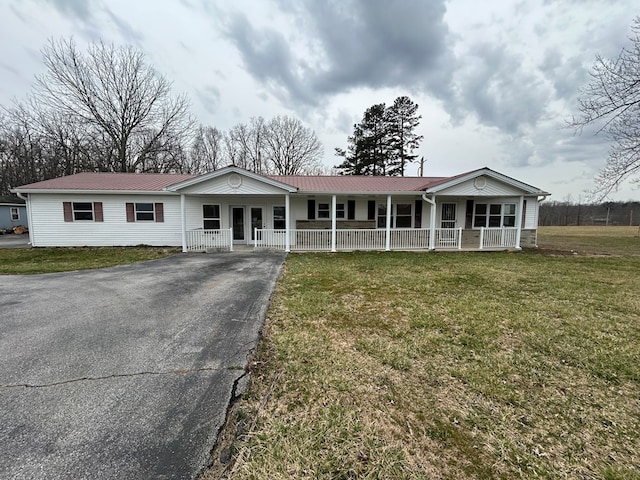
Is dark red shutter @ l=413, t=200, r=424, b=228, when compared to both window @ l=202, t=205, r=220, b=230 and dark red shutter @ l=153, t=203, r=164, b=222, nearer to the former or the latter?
window @ l=202, t=205, r=220, b=230

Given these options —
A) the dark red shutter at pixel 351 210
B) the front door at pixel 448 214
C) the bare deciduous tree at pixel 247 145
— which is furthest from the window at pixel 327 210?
the bare deciduous tree at pixel 247 145

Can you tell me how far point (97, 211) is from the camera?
42.7ft

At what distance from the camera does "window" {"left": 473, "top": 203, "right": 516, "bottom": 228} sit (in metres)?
14.3

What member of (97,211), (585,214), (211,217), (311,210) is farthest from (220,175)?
(585,214)

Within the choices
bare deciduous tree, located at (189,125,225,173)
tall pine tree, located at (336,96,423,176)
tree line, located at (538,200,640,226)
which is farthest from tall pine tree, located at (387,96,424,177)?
tree line, located at (538,200,640,226)

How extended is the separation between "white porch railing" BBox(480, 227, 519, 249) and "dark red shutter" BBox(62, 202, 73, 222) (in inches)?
752

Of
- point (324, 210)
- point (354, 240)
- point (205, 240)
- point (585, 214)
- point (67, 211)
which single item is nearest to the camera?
point (205, 240)

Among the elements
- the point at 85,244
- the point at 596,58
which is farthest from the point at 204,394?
the point at 596,58

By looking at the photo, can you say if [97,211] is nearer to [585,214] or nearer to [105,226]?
[105,226]

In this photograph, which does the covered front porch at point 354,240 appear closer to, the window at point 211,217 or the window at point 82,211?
the window at point 211,217

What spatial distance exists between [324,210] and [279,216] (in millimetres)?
2255

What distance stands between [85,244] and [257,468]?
15.6m

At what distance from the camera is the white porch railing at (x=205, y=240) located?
12.3 metres

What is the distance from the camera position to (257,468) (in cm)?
179
